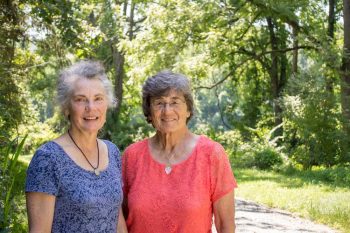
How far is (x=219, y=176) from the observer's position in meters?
3.32

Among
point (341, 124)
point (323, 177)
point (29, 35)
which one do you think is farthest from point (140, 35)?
point (29, 35)

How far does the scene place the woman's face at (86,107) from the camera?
118 inches

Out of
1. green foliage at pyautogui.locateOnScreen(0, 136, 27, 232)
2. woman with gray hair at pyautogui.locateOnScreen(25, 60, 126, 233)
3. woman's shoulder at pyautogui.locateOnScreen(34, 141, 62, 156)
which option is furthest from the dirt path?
woman's shoulder at pyautogui.locateOnScreen(34, 141, 62, 156)

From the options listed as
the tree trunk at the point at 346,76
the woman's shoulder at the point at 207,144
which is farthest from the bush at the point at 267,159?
the woman's shoulder at the point at 207,144

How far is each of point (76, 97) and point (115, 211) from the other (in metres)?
0.65

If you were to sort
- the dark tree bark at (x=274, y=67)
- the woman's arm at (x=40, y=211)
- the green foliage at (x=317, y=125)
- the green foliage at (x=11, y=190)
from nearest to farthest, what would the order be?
the woman's arm at (x=40, y=211), the green foliage at (x=11, y=190), the green foliage at (x=317, y=125), the dark tree bark at (x=274, y=67)

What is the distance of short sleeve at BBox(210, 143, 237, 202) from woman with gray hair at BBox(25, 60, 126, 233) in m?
0.56

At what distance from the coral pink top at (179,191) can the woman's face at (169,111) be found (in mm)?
205

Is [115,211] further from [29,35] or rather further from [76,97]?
[29,35]

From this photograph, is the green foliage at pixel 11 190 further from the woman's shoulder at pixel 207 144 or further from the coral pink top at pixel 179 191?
the woman's shoulder at pixel 207 144

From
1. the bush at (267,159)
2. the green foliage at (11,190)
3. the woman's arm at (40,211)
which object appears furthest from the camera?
the bush at (267,159)

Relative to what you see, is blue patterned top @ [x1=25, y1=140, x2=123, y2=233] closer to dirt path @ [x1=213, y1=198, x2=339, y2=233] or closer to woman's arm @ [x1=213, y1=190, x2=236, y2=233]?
woman's arm @ [x1=213, y1=190, x2=236, y2=233]

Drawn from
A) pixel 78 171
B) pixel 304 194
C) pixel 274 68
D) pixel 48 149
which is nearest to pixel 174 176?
pixel 78 171

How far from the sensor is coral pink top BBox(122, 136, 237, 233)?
327cm
